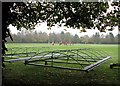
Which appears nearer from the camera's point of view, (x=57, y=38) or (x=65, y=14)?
(x=65, y=14)

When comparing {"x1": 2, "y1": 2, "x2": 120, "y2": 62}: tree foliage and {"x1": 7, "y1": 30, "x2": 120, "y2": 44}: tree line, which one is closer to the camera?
{"x1": 2, "y1": 2, "x2": 120, "y2": 62}: tree foliage

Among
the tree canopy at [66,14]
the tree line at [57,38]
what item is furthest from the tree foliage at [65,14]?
the tree line at [57,38]

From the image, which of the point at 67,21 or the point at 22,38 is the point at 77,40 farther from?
the point at 22,38

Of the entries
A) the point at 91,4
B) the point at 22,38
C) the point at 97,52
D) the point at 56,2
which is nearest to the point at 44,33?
the point at 22,38

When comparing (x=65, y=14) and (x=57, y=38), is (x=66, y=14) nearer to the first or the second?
(x=65, y=14)

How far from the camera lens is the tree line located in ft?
15.7

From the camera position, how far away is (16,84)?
3.78m

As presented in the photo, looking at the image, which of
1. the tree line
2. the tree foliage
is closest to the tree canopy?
the tree foliage

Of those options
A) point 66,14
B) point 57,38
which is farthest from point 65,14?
point 57,38

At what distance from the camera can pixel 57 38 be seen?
16.6 feet

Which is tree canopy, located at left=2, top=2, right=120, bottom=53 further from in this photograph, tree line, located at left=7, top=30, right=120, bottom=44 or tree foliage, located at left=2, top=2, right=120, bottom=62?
tree line, located at left=7, top=30, right=120, bottom=44

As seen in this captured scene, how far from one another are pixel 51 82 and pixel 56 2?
141cm

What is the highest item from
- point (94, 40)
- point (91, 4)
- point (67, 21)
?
point (91, 4)

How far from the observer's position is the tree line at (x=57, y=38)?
4777mm
